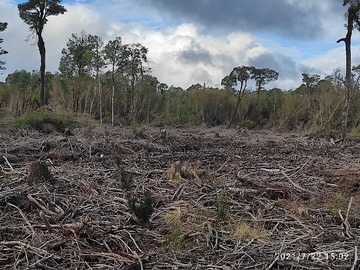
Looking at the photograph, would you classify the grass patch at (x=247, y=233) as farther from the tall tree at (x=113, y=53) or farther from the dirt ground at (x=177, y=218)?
the tall tree at (x=113, y=53)

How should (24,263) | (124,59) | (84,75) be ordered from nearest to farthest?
(24,263) → (124,59) → (84,75)

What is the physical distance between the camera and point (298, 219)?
14.7 feet

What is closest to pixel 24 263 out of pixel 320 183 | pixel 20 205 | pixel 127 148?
pixel 20 205

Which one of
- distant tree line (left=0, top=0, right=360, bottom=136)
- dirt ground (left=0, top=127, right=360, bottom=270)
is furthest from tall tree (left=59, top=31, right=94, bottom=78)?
dirt ground (left=0, top=127, right=360, bottom=270)

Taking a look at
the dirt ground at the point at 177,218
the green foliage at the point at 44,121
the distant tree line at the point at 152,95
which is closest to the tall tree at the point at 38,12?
the distant tree line at the point at 152,95

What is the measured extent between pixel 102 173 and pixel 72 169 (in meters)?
0.63

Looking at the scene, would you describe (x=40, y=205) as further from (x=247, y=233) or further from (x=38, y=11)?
(x=38, y=11)

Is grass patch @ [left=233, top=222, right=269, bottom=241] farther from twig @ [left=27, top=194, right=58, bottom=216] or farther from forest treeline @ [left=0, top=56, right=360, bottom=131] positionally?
forest treeline @ [left=0, top=56, right=360, bottom=131]

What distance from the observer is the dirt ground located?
11.5 feet

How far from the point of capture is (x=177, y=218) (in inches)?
176

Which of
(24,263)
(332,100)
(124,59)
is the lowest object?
(24,263)

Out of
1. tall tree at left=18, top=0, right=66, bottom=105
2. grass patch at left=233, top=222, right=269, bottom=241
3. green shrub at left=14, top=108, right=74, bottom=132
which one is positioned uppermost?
tall tree at left=18, top=0, right=66, bottom=105

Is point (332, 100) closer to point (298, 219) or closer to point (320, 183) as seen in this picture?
point (320, 183)

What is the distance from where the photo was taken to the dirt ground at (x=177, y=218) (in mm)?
3498
